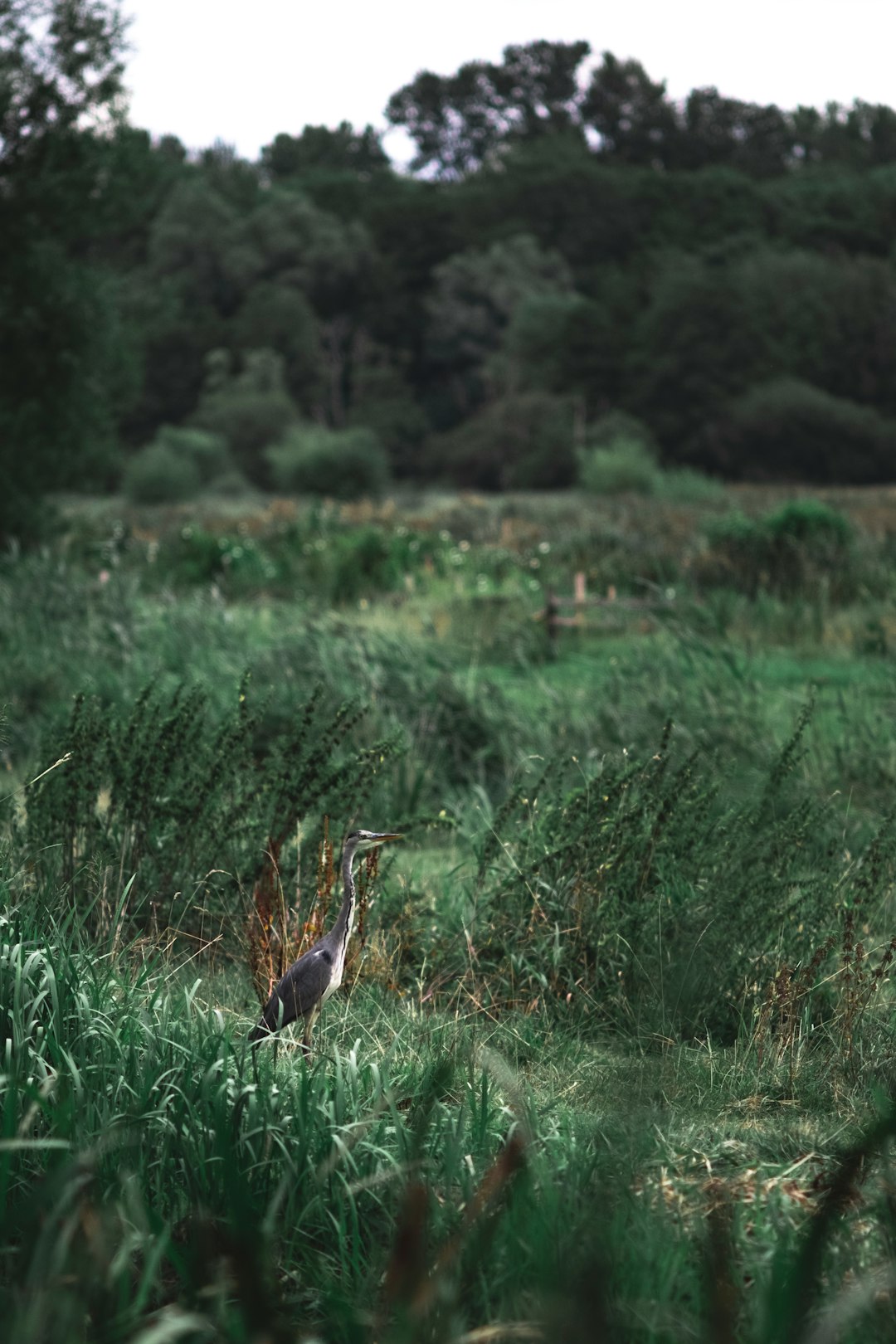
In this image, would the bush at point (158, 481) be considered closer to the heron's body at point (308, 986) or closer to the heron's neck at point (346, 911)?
the heron's neck at point (346, 911)

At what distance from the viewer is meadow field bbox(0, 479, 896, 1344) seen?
2303 mm

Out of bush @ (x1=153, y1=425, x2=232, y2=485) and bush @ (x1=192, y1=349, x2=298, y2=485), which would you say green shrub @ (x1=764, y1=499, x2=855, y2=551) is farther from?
bush @ (x1=192, y1=349, x2=298, y2=485)

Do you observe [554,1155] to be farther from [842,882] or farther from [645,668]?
[645,668]

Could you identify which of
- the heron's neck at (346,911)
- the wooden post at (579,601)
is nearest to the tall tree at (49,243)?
the wooden post at (579,601)

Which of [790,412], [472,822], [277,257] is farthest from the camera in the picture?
[277,257]

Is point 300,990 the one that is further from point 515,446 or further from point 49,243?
point 515,446

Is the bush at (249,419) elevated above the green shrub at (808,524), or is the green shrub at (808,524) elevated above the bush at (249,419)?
the bush at (249,419)

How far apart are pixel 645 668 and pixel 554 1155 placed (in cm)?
569

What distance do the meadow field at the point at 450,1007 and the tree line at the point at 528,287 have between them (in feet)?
91.7

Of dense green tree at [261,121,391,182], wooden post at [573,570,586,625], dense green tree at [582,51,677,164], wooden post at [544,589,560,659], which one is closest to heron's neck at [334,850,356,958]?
wooden post at [544,589,560,659]

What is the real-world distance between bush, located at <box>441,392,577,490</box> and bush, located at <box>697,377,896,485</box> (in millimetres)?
4603

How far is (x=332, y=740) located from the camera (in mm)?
4746

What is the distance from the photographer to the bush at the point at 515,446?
43.0m

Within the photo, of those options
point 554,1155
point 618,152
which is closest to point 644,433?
point 618,152
